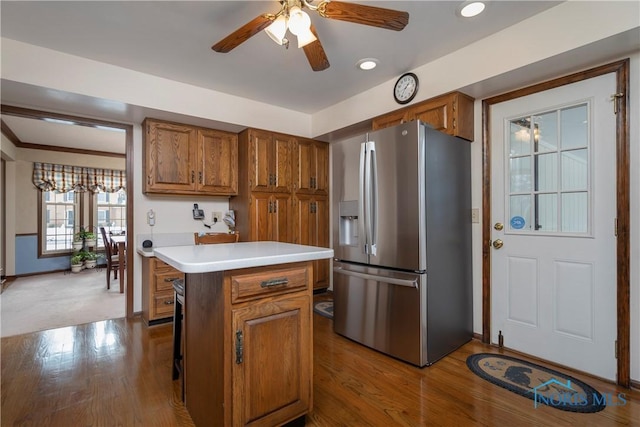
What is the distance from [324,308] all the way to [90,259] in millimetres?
5605

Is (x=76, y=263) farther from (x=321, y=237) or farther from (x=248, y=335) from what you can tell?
(x=248, y=335)

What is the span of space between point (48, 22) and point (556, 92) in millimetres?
3708

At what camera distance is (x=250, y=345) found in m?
1.32

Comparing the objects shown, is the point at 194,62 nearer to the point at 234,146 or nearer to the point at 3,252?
the point at 234,146

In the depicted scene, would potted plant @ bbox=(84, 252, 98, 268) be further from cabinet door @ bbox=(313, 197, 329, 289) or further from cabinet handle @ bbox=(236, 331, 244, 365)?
cabinet handle @ bbox=(236, 331, 244, 365)

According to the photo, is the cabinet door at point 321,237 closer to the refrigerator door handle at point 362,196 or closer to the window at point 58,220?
the refrigerator door handle at point 362,196

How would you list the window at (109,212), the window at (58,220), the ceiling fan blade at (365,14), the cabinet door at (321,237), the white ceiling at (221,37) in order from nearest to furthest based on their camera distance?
1. the ceiling fan blade at (365,14)
2. the white ceiling at (221,37)
3. the cabinet door at (321,237)
4. the window at (58,220)
5. the window at (109,212)

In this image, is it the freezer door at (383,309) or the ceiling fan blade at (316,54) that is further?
the freezer door at (383,309)

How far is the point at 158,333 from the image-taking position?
2.86m

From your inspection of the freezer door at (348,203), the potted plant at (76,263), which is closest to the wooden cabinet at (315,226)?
the freezer door at (348,203)

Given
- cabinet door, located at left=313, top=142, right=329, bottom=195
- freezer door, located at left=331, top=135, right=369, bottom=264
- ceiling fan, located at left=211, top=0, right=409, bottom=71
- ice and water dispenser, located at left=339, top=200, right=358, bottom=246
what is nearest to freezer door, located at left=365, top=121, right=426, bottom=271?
freezer door, located at left=331, top=135, right=369, bottom=264

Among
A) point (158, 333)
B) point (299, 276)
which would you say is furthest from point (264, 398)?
point (158, 333)

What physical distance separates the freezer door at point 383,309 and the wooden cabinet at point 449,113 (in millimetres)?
1311

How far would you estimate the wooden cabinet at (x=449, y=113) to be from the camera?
2.48 m
